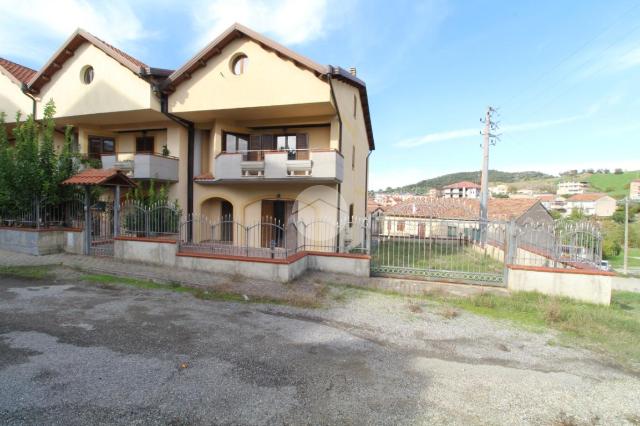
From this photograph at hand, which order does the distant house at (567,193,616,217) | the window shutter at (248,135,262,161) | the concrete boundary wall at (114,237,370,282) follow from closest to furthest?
1. the concrete boundary wall at (114,237,370,282)
2. the window shutter at (248,135,262,161)
3. the distant house at (567,193,616,217)

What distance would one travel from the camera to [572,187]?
406ft

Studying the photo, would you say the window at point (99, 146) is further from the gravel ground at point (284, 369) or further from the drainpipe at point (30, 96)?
the gravel ground at point (284, 369)

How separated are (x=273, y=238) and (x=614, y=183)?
141018mm

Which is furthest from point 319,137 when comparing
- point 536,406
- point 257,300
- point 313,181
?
point 536,406

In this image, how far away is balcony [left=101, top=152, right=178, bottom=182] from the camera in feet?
44.1

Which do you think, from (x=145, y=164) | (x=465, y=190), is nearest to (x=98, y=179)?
(x=145, y=164)

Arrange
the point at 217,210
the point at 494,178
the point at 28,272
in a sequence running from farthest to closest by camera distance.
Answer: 1. the point at 494,178
2. the point at 217,210
3. the point at 28,272

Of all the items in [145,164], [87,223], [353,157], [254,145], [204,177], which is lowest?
[87,223]

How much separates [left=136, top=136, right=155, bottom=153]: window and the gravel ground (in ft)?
34.8

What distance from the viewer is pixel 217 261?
9.27 m

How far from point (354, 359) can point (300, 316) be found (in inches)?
80.8

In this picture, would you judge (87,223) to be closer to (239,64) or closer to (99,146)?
(99,146)

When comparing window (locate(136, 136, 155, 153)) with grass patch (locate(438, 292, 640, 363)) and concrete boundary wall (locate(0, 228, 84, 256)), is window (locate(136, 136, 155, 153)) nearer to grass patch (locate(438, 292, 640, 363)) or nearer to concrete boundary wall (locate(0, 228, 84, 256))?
concrete boundary wall (locate(0, 228, 84, 256))

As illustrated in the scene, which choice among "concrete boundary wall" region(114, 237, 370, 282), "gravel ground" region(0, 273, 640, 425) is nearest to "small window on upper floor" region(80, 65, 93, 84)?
"concrete boundary wall" region(114, 237, 370, 282)
